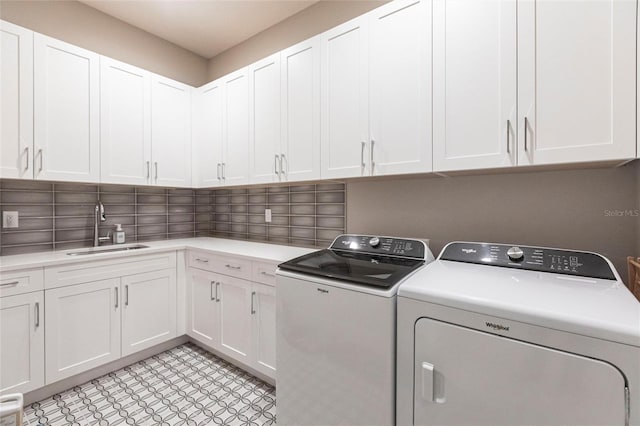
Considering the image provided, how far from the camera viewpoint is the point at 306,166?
2.00 metres

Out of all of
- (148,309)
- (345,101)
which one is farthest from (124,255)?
(345,101)

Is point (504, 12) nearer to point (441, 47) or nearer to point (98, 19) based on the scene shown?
point (441, 47)

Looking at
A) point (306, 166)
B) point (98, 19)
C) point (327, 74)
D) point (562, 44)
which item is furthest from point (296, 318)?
point (98, 19)

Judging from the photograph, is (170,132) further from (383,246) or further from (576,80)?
(576,80)

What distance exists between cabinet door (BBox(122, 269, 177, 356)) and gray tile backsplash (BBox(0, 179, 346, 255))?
616 millimetres

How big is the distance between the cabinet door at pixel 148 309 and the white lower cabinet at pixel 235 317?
0.15 m

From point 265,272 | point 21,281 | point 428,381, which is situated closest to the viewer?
point 428,381

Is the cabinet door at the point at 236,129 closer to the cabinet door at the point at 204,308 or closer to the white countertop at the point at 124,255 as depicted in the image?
the white countertop at the point at 124,255

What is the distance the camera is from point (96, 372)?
2.08 metres

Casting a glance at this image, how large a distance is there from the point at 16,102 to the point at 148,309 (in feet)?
5.27

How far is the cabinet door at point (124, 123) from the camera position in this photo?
2225mm

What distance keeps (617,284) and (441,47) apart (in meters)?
1.25

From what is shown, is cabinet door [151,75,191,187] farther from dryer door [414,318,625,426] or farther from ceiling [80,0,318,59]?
dryer door [414,318,625,426]

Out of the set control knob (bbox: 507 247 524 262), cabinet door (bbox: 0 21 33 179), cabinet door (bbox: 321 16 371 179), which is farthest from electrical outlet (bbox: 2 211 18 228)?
control knob (bbox: 507 247 524 262)
